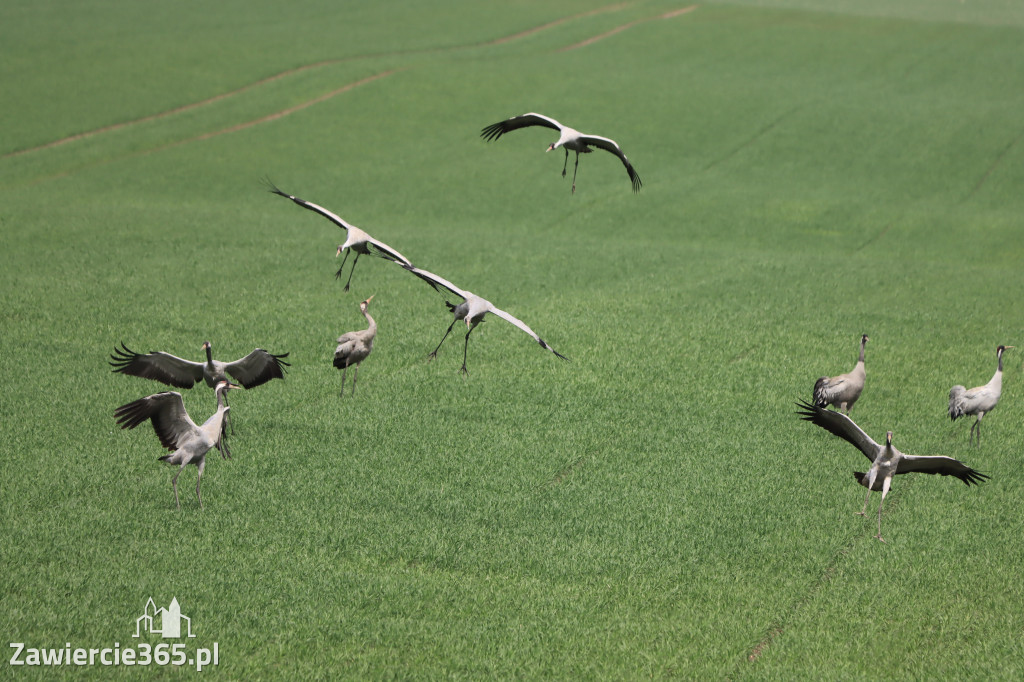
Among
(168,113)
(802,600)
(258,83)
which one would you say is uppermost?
(802,600)

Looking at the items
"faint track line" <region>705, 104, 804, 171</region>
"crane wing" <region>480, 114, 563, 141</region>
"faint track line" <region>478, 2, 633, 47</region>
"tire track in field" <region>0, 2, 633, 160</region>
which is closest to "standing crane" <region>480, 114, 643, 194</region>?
"crane wing" <region>480, 114, 563, 141</region>

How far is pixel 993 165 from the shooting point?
33.0m

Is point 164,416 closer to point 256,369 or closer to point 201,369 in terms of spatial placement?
point 201,369

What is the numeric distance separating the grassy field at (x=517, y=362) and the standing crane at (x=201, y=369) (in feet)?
3.56

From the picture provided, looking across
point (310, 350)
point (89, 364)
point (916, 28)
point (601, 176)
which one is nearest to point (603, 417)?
point (310, 350)

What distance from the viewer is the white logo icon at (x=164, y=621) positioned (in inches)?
332

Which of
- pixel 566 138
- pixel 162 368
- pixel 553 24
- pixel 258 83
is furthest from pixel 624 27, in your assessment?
pixel 162 368

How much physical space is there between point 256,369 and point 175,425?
1.70m

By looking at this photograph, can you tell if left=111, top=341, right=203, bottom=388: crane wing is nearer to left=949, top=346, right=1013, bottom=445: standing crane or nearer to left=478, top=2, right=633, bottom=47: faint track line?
left=949, top=346, right=1013, bottom=445: standing crane

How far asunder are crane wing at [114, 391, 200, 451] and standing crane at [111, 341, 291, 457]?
831 millimetres

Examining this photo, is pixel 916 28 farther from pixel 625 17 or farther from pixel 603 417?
pixel 603 417

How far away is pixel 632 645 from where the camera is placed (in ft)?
28.2

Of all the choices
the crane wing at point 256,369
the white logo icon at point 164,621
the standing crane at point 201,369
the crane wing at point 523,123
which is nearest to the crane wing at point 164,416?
the standing crane at point 201,369

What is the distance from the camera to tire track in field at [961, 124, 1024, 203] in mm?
31141
